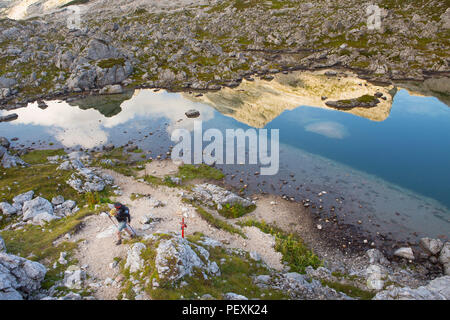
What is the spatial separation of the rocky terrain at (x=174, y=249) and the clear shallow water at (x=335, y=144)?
656 centimetres

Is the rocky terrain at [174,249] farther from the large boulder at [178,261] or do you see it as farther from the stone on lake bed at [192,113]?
the stone on lake bed at [192,113]

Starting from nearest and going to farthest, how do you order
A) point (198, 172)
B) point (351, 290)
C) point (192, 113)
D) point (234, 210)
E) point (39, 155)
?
point (351, 290) → point (234, 210) → point (198, 172) → point (39, 155) → point (192, 113)

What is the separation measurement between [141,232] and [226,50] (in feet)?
433

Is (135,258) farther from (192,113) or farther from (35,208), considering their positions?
(192,113)

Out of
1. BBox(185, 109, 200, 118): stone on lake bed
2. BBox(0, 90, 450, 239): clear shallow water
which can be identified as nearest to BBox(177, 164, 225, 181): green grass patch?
BBox(0, 90, 450, 239): clear shallow water

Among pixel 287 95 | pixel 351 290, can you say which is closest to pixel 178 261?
pixel 351 290

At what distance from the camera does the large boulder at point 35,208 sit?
3056 centimetres

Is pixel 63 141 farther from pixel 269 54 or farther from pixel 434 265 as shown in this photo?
pixel 269 54

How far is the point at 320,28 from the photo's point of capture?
149625 mm

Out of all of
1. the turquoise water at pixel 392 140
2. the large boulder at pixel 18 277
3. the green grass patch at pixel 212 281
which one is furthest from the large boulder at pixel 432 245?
the large boulder at pixel 18 277

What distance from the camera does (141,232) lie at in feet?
88.1

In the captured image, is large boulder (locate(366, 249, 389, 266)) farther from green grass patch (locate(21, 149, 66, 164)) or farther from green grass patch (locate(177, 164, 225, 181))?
green grass patch (locate(21, 149, 66, 164))

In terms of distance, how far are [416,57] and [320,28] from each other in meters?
59.8

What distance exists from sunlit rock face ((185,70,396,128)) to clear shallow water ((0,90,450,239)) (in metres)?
3.33
